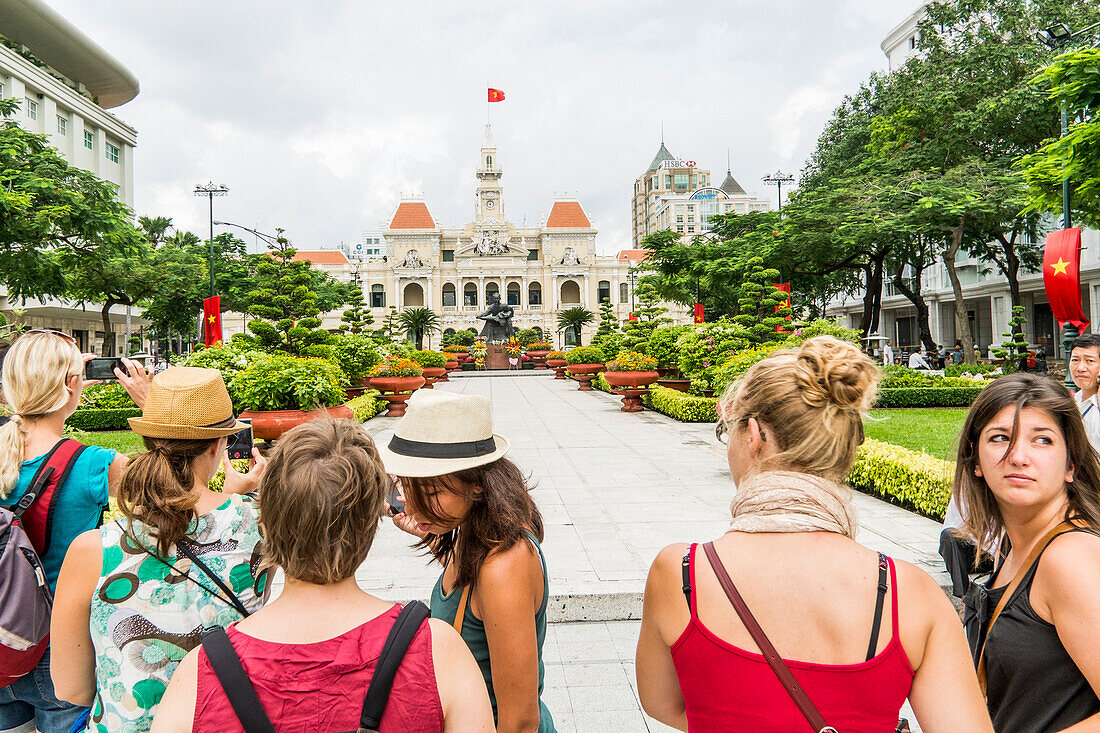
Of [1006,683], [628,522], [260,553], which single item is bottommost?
[628,522]

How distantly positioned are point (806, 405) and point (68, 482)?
91.2 inches

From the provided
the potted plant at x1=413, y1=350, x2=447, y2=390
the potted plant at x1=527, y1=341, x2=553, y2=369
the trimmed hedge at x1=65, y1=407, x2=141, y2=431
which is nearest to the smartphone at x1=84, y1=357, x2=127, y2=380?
the trimmed hedge at x1=65, y1=407, x2=141, y2=431

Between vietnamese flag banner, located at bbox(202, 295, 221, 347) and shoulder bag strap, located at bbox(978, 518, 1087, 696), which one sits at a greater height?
vietnamese flag banner, located at bbox(202, 295, 221, 347)

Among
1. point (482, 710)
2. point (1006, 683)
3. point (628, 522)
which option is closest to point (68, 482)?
point (482, 710)

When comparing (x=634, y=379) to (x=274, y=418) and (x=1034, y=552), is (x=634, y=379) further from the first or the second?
(x=1034, y=552)

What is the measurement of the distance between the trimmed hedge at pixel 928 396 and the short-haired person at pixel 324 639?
16.2 m

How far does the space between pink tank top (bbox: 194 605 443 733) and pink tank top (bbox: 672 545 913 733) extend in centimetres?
50

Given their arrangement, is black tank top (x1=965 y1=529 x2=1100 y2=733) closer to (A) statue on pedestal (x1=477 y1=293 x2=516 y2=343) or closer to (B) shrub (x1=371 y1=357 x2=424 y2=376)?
(B) shrub (x1=371 y1=357 x2=424 y2=376)

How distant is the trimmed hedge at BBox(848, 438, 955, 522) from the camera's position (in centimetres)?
617

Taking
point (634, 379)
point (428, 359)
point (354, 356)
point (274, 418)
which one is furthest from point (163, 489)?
point (428, 359)

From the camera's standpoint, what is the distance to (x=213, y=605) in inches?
69.0

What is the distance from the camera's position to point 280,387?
8.55 m

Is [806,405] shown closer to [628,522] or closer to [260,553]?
[260,553]

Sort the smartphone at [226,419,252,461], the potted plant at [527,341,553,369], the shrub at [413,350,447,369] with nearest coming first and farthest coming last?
the smartphone at [226,419,252,461] < the shrub at [413,350,447,369] < the potted plant at [527,341,553,369]
